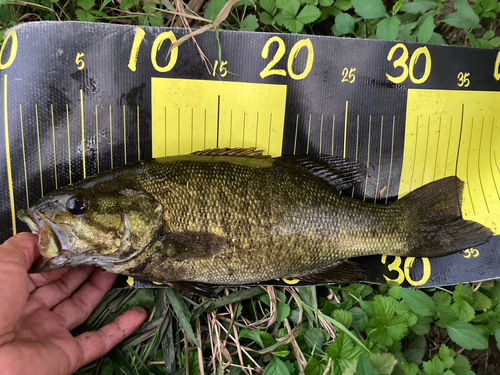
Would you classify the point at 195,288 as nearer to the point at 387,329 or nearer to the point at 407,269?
the point at 387,329

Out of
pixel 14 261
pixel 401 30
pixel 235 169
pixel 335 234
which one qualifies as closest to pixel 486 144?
pixel 401 30

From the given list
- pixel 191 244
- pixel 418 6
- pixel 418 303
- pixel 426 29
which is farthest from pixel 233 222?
pixel 418 6

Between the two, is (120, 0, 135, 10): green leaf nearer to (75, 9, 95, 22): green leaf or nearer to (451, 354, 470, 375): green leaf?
(75, 9, 95, 22): green leaf

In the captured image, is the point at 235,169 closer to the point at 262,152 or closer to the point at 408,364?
the point at 262,152

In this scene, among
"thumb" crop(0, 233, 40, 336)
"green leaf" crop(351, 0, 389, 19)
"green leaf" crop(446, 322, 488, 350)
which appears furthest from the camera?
"green leaf" crop(351, 0, 389, 19)

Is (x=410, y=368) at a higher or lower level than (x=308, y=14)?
lower

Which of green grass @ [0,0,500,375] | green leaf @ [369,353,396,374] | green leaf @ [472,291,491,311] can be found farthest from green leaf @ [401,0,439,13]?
green leaf @ [369,353,396,374]
